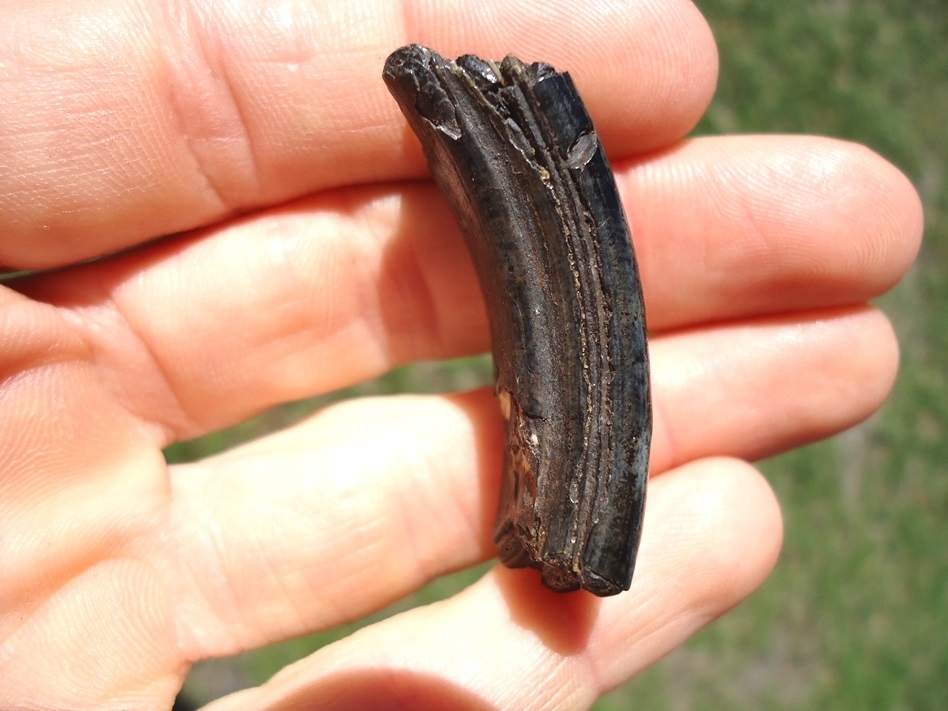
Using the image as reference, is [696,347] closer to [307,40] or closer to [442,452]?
[442,452]

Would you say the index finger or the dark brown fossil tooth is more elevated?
the index finger

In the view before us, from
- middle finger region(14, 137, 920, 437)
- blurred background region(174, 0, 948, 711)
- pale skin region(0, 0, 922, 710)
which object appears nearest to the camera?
pale skin region(0, 0, 922, 710)

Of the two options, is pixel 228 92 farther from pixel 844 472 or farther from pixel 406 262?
pixel 844 472

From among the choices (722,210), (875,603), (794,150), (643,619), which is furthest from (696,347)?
(875,603)

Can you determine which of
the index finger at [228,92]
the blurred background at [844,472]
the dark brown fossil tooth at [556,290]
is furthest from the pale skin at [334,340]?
the blurred background at [844,472]

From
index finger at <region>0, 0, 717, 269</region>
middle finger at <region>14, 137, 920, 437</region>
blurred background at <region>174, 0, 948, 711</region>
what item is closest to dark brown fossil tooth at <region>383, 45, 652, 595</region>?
index finger at <region>0, 0, 717, 269</region>

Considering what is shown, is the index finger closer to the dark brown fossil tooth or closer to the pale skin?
the pale skin
